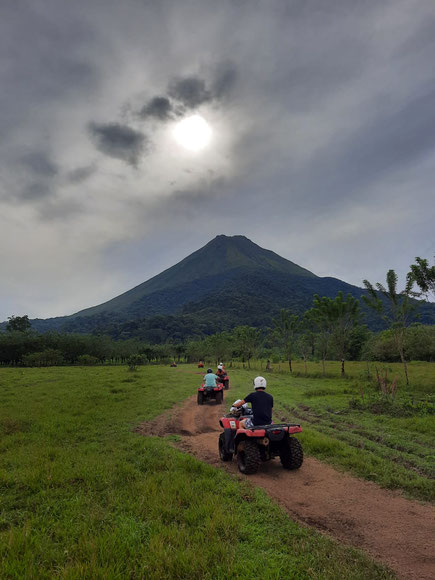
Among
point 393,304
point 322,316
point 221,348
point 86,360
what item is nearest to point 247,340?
point 221,348

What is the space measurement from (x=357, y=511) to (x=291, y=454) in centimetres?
200

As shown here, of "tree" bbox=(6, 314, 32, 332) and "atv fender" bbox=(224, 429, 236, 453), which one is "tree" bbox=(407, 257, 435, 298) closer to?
"atv fender" bbox=(224, 429, 236, 453)

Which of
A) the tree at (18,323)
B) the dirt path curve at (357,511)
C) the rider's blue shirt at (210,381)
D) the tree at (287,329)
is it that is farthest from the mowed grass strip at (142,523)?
the tree at (18,323)

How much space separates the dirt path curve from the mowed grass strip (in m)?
0.45

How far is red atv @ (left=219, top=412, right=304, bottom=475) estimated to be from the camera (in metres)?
6.84

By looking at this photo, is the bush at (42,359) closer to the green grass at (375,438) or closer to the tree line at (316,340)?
the tree line at (316,340)

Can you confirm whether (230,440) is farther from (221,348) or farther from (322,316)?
(221,348)

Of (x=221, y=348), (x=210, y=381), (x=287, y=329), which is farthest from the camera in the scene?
(x=221, y=348)

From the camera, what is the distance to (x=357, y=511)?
17.4ft

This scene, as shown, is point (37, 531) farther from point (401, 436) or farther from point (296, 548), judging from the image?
point (401, 436)

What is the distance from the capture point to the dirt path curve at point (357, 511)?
4.10m

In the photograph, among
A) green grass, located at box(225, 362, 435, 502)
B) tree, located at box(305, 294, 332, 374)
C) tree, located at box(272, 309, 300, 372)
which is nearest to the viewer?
green grass, located at box(225, 362, 435, 502)

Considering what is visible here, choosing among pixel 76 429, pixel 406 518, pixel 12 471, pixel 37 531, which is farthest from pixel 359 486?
pixel 76 429

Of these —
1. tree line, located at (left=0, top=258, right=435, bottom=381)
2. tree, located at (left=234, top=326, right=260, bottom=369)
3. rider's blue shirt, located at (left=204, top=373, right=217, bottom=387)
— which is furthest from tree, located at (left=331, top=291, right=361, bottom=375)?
rider's blue shirt, located at (left=204, top=373, right=217, bottom=387)
